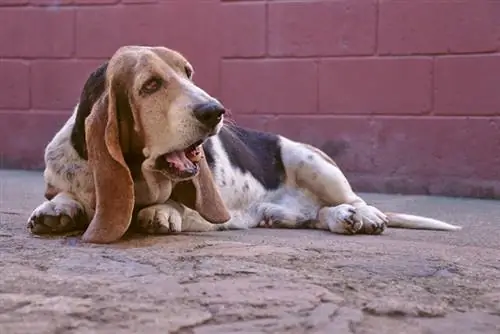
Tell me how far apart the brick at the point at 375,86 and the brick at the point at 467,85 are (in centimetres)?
9

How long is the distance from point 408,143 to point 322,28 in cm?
99

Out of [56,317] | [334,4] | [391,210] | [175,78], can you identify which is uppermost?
[334,4]

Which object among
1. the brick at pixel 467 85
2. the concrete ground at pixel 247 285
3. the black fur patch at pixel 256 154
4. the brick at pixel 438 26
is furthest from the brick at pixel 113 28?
the concrete ground at pixel 247 285

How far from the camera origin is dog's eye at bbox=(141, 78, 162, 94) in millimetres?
3383

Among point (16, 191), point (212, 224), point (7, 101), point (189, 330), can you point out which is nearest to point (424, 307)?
point (189, 330)

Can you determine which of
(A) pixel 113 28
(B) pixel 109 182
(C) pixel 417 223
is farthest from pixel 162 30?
(B) pixel 109 182

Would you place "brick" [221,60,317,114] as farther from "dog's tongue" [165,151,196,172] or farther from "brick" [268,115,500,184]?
"dog's tongue" [165,151,196,172]

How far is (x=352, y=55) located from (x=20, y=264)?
12.5ft

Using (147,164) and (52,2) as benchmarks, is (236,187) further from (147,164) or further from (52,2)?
(52,2)

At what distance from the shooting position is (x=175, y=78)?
341 centimetres

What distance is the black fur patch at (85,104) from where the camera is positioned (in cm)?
354

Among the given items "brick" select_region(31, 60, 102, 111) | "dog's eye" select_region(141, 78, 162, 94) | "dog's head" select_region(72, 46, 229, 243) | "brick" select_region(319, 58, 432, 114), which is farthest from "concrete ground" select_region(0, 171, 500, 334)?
"brick" select_region(31, 60, 102, 111)

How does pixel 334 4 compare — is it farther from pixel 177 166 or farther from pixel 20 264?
pixel 20 264

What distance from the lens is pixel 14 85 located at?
7129mm
